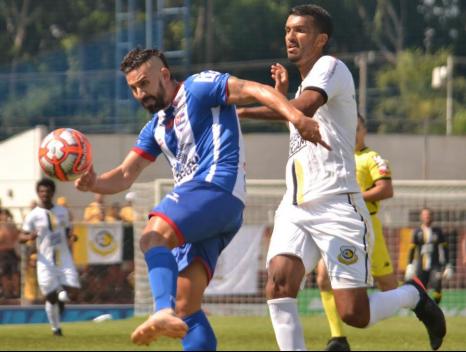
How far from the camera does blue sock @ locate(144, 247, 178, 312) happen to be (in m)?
7.28

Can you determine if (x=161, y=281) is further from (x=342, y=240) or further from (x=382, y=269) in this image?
(x=382, y=269)

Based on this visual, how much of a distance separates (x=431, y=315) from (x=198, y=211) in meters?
2.39

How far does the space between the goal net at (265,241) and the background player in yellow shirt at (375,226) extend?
6271 mm

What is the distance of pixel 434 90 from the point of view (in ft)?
146

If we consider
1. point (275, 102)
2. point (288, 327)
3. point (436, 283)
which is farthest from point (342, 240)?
point (436, 283)

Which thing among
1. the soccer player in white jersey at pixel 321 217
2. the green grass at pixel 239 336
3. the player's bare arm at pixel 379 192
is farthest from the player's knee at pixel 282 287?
the green grass at pixel 239 336

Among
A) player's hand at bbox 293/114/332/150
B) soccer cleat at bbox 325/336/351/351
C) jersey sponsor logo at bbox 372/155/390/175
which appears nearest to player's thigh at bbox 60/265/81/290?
jersey sponsor logo at bbox 372/155/390/175

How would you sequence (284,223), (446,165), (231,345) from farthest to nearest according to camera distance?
(446,165), (231,345), (284,223)

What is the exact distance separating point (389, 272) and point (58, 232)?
5.85m

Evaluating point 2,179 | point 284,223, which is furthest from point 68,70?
point 284,223

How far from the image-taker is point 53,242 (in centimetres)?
1634

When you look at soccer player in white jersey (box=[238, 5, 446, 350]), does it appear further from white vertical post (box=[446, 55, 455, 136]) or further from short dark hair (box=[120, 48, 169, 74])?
white vertical post (box=[446, 55, 455, 136])

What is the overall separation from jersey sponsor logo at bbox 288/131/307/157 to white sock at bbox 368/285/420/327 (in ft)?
3.51

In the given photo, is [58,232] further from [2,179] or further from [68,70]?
[68,70]
